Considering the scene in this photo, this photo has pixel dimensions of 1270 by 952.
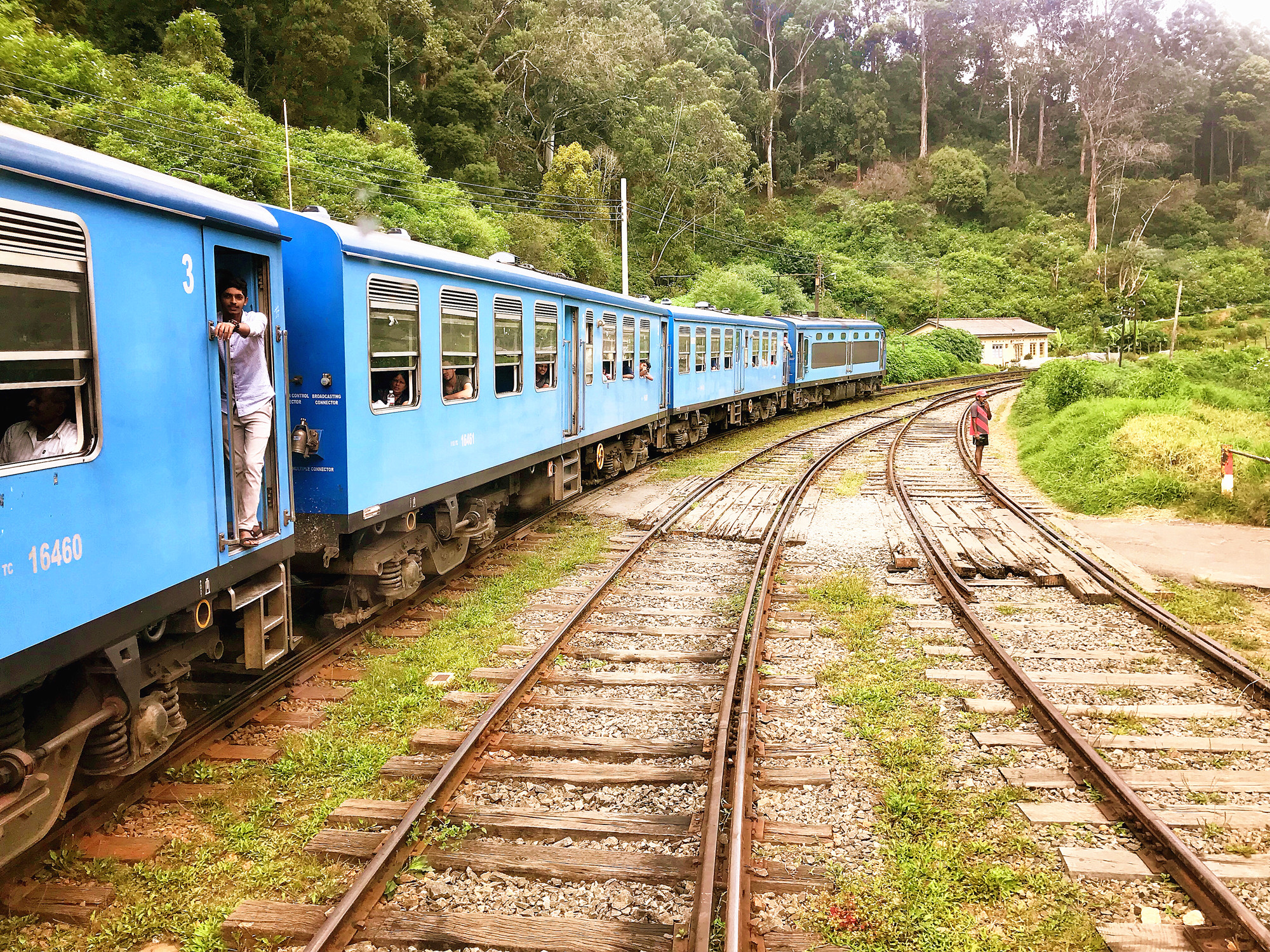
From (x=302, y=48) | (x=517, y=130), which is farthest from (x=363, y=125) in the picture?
(x=517, y=130)

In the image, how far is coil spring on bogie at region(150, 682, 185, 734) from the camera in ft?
17.2

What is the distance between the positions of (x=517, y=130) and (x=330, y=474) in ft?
149

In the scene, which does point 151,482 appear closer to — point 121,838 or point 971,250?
point 121,838

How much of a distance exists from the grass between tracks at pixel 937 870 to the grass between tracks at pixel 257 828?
248cm

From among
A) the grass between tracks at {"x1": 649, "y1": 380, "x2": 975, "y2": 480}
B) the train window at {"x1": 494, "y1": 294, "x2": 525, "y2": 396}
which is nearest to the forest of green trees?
the train window at {"x1": 494, "y1": 294, "x2": 525, "y2": 396}

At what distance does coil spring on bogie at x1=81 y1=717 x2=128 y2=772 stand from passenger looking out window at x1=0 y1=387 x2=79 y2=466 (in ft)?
4.95

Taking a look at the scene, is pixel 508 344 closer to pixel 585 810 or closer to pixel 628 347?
pixel 628 347

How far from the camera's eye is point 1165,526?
1320cm

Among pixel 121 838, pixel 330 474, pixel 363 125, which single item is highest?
pixel 363 125

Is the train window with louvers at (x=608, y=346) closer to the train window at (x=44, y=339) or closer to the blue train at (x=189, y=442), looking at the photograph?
the blue train at (x=189, y=442)

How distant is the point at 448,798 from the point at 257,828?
3.28 ft

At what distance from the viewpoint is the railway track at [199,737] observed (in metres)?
4.25

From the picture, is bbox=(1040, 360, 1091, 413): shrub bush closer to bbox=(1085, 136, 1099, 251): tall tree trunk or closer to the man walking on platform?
the man walking on platform

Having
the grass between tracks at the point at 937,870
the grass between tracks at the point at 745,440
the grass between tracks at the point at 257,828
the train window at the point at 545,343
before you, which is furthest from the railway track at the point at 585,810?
the grass between tracks at the point at 745,440
